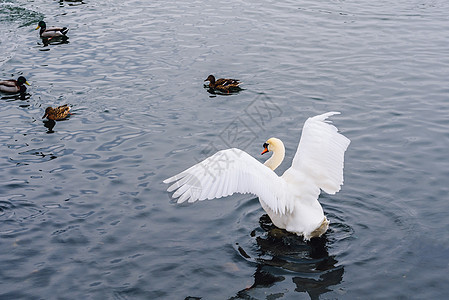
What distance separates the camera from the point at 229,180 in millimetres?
7422

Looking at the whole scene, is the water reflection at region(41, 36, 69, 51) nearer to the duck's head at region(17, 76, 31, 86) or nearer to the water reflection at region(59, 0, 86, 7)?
the duck's head at region(17, 76, 31, 86)

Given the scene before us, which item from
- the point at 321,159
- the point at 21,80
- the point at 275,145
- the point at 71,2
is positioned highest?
the point at 321,159

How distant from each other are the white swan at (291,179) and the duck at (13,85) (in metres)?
7.57

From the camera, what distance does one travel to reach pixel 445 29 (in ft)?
57.1

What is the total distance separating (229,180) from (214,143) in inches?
157

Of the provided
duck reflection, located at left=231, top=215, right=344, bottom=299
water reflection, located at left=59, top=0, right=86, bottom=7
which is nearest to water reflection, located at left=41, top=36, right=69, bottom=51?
water reflection, located at left=59, top=0, right=86, bottom=7

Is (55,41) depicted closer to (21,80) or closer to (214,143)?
(21,80)

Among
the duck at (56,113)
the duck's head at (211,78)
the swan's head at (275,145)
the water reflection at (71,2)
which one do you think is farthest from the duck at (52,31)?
the swan's head at (275,145)

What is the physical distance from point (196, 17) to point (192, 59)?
3796 mm

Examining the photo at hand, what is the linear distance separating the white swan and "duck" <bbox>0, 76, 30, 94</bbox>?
7.57 m

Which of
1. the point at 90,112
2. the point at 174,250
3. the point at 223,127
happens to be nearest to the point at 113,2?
the point at 90,112

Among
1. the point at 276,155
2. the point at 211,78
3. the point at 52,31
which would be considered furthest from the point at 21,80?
the point at 276,155

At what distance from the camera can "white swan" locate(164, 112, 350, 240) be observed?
7.39m

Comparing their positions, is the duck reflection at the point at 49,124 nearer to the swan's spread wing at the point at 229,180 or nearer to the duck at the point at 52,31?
the swan's spread wing at the point at 229,180
